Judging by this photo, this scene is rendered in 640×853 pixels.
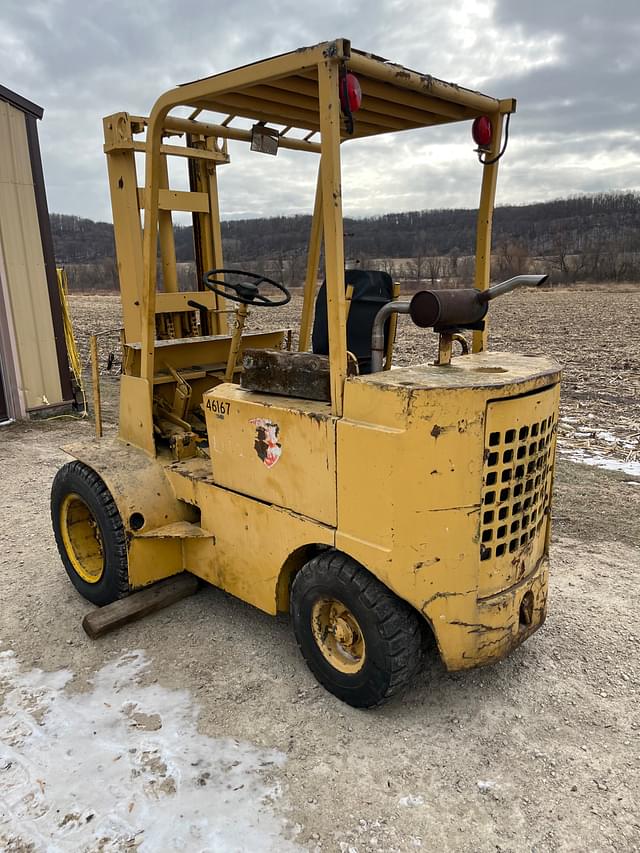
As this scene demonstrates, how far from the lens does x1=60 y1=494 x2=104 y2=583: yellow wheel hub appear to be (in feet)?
14.5

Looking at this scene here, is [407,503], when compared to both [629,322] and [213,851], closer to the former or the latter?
[213,851]

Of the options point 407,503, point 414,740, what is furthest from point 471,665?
point 407,503

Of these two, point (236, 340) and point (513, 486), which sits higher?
point (236, 340)

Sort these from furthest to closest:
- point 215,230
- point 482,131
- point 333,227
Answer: point 215,230 < point 482,131 < point 333,227

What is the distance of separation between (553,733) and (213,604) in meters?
2.13

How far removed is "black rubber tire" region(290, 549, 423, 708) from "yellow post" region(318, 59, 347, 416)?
760 mm

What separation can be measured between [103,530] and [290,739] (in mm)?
1761

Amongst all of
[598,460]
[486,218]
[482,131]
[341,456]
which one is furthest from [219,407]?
[598,460]

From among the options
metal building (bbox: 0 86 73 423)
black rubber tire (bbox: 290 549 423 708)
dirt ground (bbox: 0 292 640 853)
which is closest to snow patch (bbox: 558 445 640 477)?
dirt ground (bbox: 0 292 640 853)

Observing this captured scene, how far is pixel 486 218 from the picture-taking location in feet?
12.0

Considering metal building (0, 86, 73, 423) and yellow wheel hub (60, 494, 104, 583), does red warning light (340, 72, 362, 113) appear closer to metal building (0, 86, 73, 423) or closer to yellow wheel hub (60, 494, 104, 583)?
yellow wheel hub (60, 494, 104, 583)

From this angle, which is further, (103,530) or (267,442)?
(103,530)

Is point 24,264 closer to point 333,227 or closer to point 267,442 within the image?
point 267,442

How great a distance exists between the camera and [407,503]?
2740 millimetres
